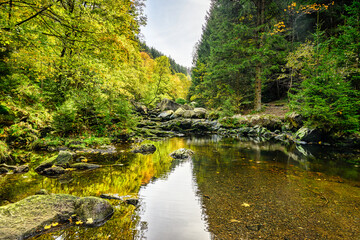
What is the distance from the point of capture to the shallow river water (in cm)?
220

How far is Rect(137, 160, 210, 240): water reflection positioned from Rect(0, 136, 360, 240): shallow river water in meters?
0.01

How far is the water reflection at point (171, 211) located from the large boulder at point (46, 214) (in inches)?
26.0

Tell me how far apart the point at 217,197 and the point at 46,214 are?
8.97ft

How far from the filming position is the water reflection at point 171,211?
221 centimetres

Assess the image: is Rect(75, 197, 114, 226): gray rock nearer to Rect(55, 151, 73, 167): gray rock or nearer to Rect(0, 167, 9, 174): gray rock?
Rect(55, 151, 73, 167): gray rock

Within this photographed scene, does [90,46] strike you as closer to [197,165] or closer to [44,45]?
[44,45]

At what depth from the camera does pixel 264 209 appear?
9.00 ft

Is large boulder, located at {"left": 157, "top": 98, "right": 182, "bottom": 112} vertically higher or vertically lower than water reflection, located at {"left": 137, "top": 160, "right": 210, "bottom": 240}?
higher

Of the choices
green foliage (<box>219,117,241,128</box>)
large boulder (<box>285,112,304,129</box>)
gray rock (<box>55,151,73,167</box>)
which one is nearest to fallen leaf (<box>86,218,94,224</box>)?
gray rock (<box>55,151,73,167</box>)

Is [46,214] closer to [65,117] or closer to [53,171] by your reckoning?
[53,171]

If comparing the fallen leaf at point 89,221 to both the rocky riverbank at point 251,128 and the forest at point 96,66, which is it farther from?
the rocky riverbank at point 251,128

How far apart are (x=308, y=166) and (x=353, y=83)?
6872 millimetres

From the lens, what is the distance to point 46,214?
226 centimetres

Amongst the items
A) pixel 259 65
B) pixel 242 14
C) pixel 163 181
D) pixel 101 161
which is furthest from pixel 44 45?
pixel 242 14
